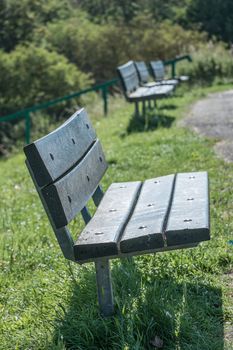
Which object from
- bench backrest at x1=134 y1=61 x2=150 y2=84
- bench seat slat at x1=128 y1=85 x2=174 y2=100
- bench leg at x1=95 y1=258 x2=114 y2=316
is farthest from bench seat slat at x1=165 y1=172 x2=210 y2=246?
bench backrest at x1=134 y1=61 x2=150 y2=84

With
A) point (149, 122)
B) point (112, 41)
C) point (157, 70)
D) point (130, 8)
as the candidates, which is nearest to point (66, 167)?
point (149, 122)

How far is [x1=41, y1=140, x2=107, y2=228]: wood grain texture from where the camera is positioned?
313cm

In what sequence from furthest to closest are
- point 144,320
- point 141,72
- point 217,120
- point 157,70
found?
point 157,70
point 141,72
point 217,120
point 144,320

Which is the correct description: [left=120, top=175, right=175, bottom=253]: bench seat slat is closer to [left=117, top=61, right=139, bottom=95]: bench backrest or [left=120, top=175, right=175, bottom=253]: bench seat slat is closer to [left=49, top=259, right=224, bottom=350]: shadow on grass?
[left=49, top=259, right=224, bottom=350]: shadow on grass

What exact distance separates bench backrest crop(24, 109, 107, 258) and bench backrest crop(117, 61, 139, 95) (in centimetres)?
593

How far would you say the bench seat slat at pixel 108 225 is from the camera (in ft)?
10.2

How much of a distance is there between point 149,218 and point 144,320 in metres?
0.51

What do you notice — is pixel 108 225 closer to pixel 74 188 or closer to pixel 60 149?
pixel 74 188

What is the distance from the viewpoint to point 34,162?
3092 millimetres

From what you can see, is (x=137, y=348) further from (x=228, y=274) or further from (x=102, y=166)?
(x=102, y=166)

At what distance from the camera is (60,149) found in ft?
11.4

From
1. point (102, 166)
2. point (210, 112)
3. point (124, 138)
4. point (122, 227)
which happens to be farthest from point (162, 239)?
point (210, 112)

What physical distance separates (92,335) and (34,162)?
2.68ft

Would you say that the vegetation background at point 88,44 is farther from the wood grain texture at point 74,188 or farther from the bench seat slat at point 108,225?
the bench seat slat at point 108,225
